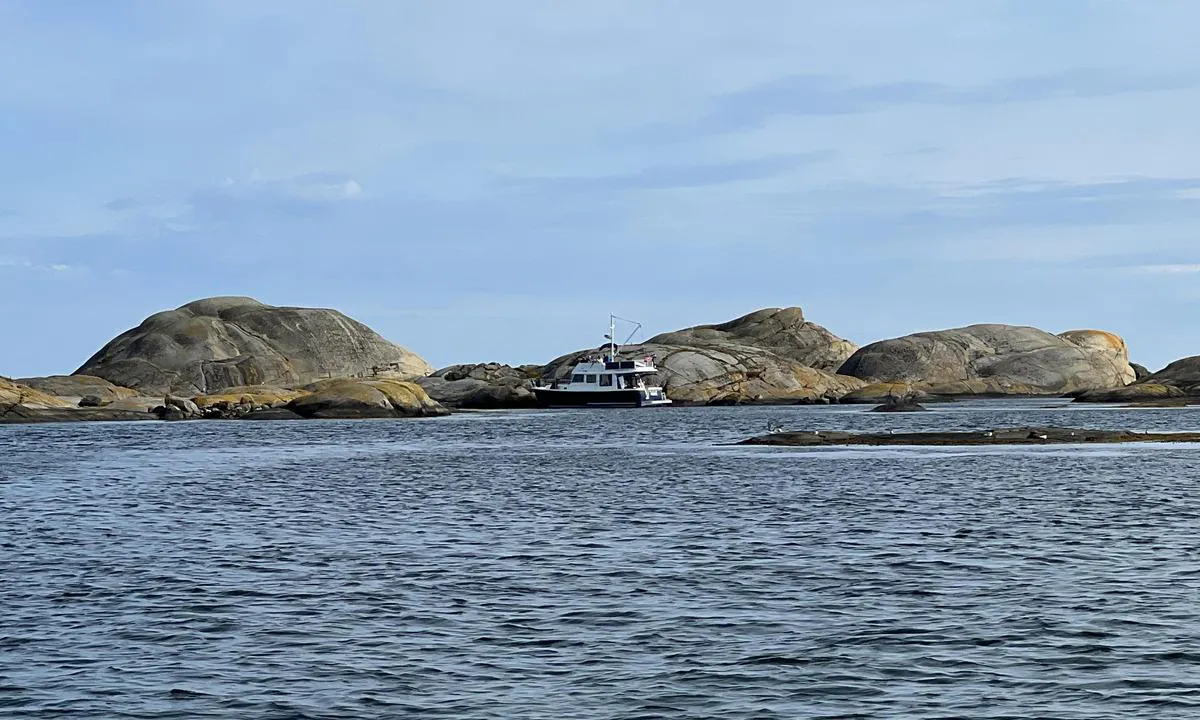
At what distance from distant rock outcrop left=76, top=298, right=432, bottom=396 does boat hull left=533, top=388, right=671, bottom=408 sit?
124ft

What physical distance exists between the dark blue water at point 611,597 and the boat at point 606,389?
10205 cm

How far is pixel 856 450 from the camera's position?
64.7 meters

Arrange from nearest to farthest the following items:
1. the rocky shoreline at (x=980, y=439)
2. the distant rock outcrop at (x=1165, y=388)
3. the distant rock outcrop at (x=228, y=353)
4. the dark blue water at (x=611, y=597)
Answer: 1. the dark blue water at (x=611, y=597)
2. the rocky shoreline at (x=980, y=439)
3. the distant rock outcrop at (x=1165, y=388)
4. the distant rock outcrop at (x=228, y=353)

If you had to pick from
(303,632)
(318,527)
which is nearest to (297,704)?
Result: (303,632)

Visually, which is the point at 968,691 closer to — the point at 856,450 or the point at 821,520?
the point at 821,520

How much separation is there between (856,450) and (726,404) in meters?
104

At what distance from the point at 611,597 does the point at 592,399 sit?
133 m

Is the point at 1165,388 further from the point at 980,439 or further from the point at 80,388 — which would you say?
the point at 80,388

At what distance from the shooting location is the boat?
152625 mm

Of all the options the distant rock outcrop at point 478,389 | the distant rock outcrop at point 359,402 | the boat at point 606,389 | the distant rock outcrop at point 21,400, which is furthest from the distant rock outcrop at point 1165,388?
the distant rock outcrop at point 21,400

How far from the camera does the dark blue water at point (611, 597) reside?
16.1 metres

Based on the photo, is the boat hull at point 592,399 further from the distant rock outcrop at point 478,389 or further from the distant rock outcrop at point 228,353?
the distant rock outcrop at point 228,353

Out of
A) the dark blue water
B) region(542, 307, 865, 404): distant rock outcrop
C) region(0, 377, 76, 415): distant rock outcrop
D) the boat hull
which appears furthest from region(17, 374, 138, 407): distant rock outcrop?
the dark blue water

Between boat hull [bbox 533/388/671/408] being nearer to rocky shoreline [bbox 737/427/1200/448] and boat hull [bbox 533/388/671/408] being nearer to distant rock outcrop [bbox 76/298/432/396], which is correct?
distant rock outcrop [bbox 76/298/432/396]
